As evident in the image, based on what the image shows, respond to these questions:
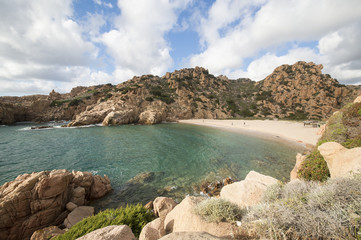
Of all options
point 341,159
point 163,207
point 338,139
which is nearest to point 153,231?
point 163,207

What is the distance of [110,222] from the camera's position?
4012 mm

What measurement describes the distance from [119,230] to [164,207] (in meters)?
3.76

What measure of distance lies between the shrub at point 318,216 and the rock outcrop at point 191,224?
0.52 metres

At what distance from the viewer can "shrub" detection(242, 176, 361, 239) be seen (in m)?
2.21

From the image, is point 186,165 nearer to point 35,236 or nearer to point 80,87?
point 35,236

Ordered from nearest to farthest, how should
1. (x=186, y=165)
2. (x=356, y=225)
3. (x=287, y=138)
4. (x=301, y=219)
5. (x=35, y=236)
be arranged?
(x=356, y=225) → (x=301, y=219) → (x=35, y=236) → (x=186, y=165) → (x=287, y=138)

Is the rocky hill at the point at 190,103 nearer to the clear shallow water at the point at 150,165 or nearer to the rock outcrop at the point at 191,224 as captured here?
the clear shallow water at the point at 150,165

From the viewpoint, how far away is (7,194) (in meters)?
6.43

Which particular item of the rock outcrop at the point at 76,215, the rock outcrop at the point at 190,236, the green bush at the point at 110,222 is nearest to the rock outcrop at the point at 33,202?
the rock outcrop at the point at 76,215

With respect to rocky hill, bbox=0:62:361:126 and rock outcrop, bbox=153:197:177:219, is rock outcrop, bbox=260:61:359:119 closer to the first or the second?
rocky hill, bbox=0:62:361:126

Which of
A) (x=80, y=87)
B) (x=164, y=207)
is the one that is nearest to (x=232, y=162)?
(x=164, y=207)

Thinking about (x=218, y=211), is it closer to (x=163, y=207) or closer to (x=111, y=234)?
(x=111, y=234)

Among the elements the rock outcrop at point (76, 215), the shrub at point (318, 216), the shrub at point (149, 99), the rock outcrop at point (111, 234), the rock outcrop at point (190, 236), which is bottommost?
the rock outcrop at point (76, 215)

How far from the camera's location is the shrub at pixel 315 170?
5.82m
